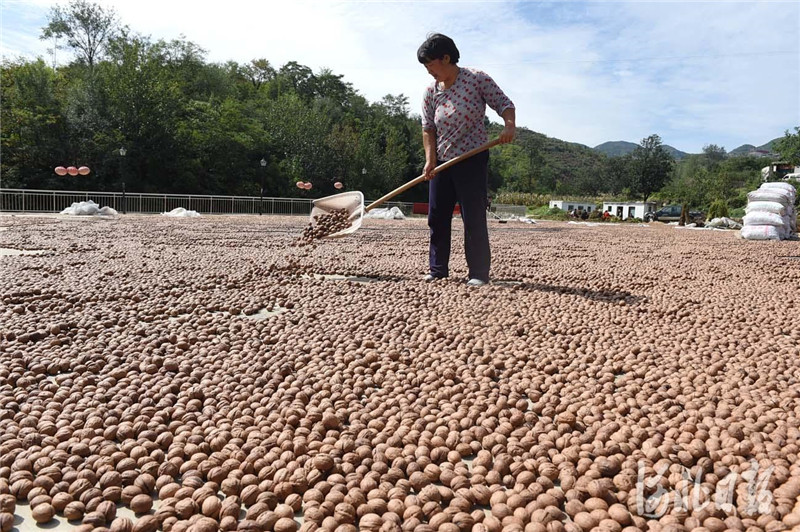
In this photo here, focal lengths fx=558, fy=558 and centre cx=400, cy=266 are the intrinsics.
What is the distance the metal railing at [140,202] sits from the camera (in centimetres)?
2045

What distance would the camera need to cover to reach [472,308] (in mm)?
3354

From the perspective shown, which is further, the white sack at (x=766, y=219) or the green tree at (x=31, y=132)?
the green tree at (x=31, y=132)

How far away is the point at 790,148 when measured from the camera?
40000 millimetres

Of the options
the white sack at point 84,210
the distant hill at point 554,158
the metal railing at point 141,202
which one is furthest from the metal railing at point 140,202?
the distant hill at point 554,158

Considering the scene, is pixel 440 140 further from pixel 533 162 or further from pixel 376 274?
pixel 533 162

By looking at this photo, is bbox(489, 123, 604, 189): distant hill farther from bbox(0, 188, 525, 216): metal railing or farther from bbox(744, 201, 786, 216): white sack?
bbox(744, 201, 786, 216): white sack

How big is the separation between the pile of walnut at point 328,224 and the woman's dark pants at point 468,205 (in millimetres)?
1121

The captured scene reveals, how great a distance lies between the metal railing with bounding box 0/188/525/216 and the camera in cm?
2045

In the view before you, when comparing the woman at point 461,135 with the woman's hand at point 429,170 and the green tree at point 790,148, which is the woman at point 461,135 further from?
the green tree at point 790,148

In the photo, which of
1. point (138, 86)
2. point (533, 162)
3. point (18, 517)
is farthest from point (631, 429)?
point (533, 162)

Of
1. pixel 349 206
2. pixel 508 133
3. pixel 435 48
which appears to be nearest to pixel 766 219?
pixel 508 133

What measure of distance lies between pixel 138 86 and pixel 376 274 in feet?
101

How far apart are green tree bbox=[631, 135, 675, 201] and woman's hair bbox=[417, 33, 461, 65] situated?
5090 cm

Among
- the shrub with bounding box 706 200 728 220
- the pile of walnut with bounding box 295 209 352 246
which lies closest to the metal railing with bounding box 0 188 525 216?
the pile of walnut with bounding box 295 209 352 246
